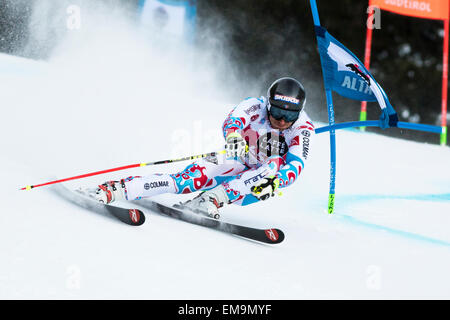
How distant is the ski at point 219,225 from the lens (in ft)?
11.3

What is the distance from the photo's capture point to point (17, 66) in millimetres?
8086

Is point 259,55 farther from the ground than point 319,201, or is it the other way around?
point 259,55

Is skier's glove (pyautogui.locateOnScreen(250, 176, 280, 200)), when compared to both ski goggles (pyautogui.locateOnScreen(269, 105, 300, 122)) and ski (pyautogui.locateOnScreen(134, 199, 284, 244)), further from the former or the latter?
ski goggles (pyautogui.locateOnScreen(269, 105, 300, 122))

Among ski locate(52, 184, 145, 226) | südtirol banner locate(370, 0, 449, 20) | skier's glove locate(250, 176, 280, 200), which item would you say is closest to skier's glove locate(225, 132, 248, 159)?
skier's glove locate(250, 176, 280, 200)

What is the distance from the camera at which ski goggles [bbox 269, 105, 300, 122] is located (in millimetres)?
3740

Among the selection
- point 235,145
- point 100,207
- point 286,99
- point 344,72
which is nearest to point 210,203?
point 235,145

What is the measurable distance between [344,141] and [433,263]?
14.5 ft

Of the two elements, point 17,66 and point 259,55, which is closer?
point 17,66

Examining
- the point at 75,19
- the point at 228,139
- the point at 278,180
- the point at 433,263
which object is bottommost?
the point at 433,263

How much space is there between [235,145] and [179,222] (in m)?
0.61

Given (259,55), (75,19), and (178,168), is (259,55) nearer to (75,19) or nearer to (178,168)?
(75,19)

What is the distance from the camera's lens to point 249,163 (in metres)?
3.98

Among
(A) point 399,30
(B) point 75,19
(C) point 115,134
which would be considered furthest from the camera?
(A) point 399,30

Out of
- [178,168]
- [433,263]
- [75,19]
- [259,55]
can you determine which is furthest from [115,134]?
[259,55]
